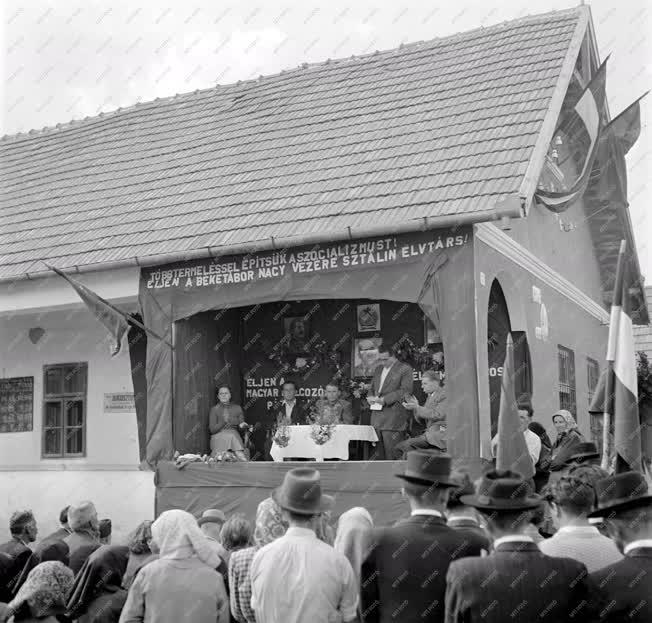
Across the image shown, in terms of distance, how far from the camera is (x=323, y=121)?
13.8 meters

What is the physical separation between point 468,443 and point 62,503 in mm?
6661

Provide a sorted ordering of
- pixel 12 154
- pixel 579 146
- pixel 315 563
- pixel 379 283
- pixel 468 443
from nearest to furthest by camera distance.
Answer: pixel 315 563, pixel 468 443, pixel 379 283, pixel 579 146, pixel 12 154

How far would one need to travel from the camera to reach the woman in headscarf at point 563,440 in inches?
342

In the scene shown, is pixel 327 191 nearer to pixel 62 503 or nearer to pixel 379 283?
pixel 379 283

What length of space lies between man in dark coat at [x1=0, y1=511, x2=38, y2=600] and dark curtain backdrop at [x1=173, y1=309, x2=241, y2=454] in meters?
4.00

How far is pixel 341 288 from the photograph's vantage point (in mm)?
10727

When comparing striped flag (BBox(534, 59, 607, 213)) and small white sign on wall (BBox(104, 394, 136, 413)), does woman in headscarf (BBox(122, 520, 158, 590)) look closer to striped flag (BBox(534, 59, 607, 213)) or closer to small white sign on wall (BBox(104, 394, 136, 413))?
striped flag (BBox(534, 59, 607, 213))

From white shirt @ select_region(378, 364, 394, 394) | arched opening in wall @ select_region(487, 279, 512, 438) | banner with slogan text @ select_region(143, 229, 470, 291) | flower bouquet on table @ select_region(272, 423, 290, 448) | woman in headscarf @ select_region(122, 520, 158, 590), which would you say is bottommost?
woman in headscarf @ select_region(122, 520, 158, 590)

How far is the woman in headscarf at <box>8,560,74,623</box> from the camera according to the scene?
5.54 metres

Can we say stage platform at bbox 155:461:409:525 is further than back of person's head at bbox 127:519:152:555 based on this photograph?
Yes

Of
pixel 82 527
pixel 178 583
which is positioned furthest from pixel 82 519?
pixel 178 583

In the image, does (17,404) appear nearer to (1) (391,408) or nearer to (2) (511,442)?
(1) (391,408)

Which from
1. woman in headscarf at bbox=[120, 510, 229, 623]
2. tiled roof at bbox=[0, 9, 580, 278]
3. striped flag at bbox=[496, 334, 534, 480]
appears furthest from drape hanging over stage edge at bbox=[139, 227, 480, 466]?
woman in headscarf at bbox=[120, 510, 229, 623]

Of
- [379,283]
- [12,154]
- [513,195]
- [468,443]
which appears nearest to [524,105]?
[513,195]
